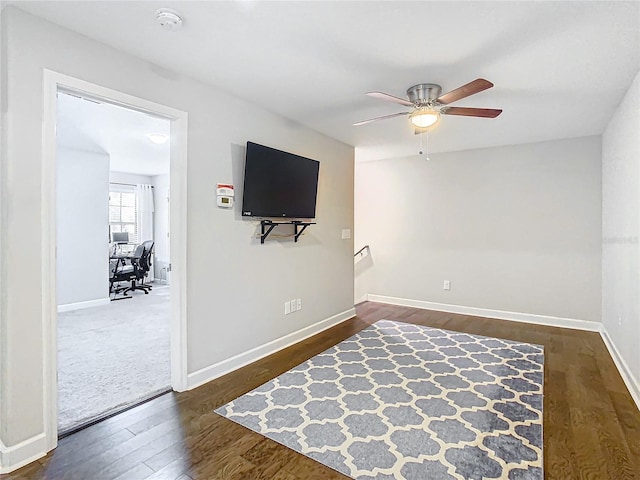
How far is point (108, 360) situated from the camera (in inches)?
133

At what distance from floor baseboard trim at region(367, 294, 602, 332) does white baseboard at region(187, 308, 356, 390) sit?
1.44m

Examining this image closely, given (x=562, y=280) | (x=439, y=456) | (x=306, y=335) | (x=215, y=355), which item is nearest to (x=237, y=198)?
(x=215, y=355)

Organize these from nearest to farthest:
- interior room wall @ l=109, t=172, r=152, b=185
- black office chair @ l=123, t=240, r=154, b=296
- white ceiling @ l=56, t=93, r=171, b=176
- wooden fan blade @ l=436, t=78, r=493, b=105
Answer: wooden fan blade @ l=436, t=78, r=493, b=105
white ceiling @ l=56, t=93, r=171, b=176
black office chair @ l=123, t=240, r=154, b=296
interior room wall @ l=109, t=172, r=152, b=185

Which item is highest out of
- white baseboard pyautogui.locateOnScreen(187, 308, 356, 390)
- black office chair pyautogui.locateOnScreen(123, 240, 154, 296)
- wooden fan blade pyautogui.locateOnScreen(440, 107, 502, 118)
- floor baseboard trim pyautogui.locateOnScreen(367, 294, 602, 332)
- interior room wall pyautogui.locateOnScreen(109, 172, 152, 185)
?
interior room wall pyautogui.locateOnScreen(109, 172, 152, 185)

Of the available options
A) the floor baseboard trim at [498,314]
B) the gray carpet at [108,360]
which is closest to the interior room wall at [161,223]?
the gray carpet at [108,360]

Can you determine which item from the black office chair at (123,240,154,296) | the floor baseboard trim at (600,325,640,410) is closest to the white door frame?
the floor baseboard trim at (600,325,640,410)

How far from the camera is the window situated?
7.83m

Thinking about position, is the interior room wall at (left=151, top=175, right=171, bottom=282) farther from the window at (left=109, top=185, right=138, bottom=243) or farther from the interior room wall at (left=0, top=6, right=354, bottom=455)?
the interior room wall at (left=0, top=6, right=354, bottom=455)

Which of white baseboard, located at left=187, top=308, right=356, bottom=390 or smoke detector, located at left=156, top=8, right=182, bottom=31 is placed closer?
smoke detector, located at left=156, top=8, right=182, bottom=31

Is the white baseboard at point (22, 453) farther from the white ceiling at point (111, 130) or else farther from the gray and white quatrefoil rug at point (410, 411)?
the white ceiling at point (111, 130)

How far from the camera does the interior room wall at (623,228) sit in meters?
2.67

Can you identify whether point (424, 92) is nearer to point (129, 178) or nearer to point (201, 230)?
point (201, 230)

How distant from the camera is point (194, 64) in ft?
8.23

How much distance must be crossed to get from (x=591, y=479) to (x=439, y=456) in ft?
2.40
